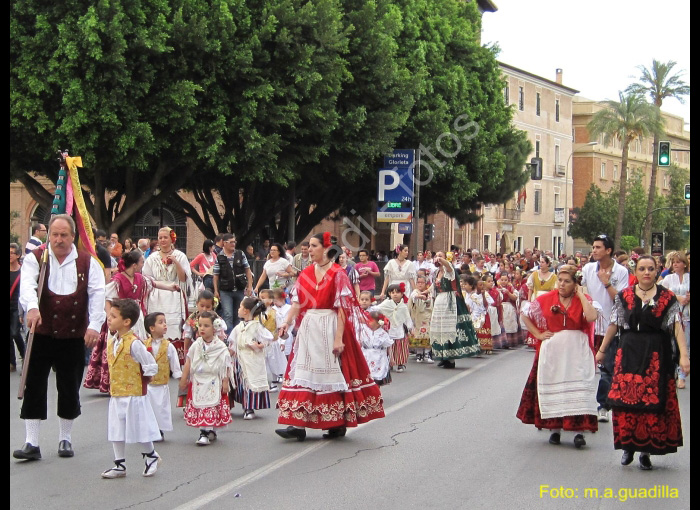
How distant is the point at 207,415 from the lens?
30.9 ft

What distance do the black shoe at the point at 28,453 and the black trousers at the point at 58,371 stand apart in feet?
0.82

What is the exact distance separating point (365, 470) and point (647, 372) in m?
2.36

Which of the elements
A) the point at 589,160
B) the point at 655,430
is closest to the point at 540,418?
the point at 655,430

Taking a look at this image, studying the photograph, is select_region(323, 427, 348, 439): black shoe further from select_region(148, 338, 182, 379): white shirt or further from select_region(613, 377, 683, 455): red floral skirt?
select_region(613, 377, 683, 455): red floral skirt

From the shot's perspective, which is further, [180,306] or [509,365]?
[509,365]

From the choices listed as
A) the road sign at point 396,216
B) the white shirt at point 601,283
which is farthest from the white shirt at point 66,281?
the road sign at point 396,216

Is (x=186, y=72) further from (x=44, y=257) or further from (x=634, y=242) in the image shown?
(x=634, y=242)

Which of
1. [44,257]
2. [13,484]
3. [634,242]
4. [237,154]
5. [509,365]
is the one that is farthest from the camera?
[634,242]

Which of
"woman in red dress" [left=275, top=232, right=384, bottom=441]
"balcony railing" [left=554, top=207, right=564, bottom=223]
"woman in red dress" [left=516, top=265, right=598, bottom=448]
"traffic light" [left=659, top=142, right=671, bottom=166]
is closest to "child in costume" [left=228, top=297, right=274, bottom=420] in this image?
"woman in red dress" [left=275, top=232, right=384, bottom=441]

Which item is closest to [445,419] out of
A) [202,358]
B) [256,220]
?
[202,358]
